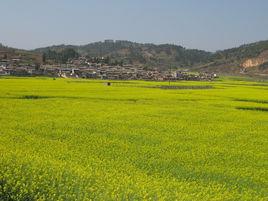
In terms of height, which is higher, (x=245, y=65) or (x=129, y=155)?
(x=245, y=65)

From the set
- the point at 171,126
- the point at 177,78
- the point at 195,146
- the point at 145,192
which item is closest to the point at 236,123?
the point at 171,126

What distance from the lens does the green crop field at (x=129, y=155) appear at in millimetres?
11000

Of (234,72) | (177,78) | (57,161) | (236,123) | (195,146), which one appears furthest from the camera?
(234,72)

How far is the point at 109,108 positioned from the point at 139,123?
6.93 meters

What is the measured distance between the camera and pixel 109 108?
97.1ft

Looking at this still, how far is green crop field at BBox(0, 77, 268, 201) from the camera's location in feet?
36.1

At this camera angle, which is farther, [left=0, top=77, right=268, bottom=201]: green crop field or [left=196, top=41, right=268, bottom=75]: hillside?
[left=196, top=41, right=268, bottom=75]: hillside

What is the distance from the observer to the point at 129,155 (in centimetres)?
1552

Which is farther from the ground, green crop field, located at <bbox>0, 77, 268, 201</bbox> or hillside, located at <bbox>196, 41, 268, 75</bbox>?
hillside, located at <bbox>196, 41, 268, 75</bbox>

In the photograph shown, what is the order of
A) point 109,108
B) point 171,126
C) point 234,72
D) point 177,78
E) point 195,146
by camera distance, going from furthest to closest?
point 234,72, point 177,78, point 109,108, point 171,126, point 195,146

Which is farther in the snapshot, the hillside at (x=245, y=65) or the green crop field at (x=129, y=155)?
the hillside at (x=245, y=65)

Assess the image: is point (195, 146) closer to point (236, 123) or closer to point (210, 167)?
point (210, 167)

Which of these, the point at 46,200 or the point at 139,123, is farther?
the point at 139,123

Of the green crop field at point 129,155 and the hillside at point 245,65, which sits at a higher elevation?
the hillside at point 245,65
